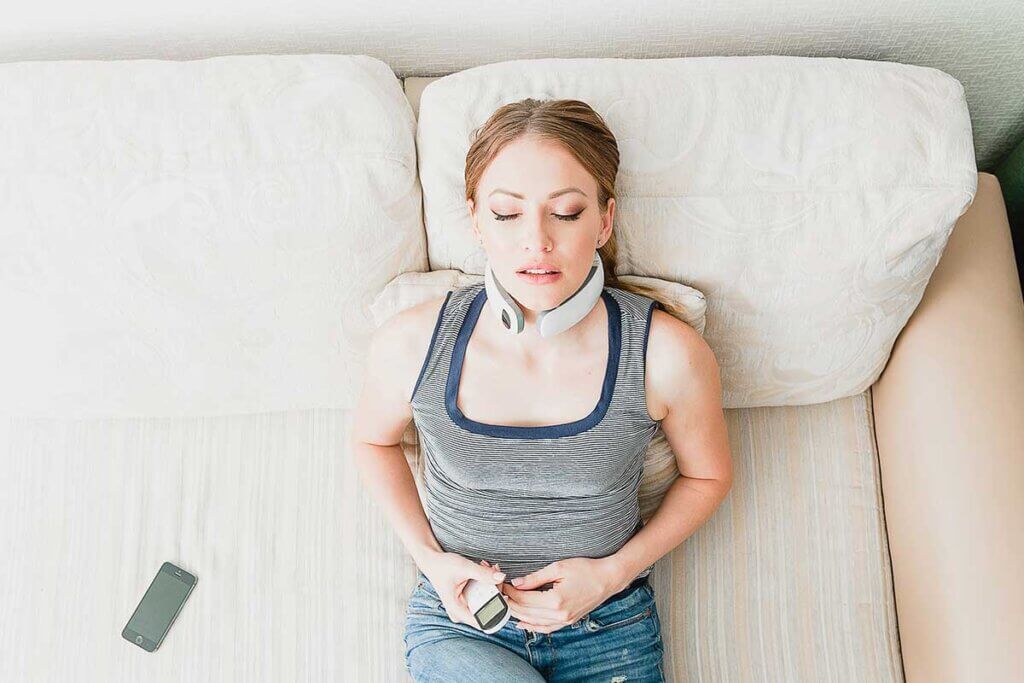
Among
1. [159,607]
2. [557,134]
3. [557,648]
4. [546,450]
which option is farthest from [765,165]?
[159,607]

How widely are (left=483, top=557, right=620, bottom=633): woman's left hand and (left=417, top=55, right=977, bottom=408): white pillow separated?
487 mm

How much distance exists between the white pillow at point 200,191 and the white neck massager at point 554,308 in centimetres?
24

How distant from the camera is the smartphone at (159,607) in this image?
1.43 meters

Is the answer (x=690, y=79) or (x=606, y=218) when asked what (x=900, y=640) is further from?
(x=690, y=79)

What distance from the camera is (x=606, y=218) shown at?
1185 millimetres

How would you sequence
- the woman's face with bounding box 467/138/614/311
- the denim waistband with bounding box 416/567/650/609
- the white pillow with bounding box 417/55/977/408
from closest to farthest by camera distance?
1. the woman's face with bounding box 467/138/614/311
2. the white pillow with bounding box 417/55/977/408
3. the denim waistband with bounding box 416/567/650/609

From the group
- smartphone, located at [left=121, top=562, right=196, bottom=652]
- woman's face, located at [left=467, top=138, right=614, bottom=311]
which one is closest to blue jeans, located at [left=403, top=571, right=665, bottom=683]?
smartphone, located at [left=121, top=562, right=196, bottom=652]

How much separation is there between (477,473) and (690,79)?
70cm

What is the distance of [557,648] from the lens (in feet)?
4.30

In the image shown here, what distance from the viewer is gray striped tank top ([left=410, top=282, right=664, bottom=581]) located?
1242mm

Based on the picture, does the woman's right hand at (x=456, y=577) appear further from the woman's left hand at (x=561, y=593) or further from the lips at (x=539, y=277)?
the lips at (x=539, y=277)

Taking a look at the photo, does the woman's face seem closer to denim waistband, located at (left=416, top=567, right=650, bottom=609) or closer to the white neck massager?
the white neck massager

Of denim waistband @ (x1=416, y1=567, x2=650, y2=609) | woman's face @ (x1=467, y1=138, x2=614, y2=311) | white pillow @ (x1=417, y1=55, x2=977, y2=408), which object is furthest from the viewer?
denim waistband @ (x1=416, y1=567, x2=650, y2=609)

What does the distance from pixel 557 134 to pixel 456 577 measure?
0.70 meters
